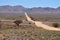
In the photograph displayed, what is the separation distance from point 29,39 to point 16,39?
5.01ft

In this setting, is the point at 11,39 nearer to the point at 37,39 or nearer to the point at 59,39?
the point at 37,39

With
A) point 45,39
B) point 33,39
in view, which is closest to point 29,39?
point 33,39

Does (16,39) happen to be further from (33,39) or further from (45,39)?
(45,39)

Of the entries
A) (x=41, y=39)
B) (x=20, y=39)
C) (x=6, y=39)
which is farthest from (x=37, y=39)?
(x=6, y=39)

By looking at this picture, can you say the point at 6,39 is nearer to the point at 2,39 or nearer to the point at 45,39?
the point at 2,39

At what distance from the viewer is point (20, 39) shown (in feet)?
75.0

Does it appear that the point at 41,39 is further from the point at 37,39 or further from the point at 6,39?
the point at 6,39

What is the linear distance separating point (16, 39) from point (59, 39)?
5108mm

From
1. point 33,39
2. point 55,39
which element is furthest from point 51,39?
point 33,39

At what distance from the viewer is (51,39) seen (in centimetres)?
2358

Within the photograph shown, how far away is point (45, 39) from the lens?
23500 mm

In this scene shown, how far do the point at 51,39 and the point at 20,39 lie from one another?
12.1ft

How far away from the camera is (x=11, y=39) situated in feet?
74.7

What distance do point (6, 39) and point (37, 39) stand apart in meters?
3.63
